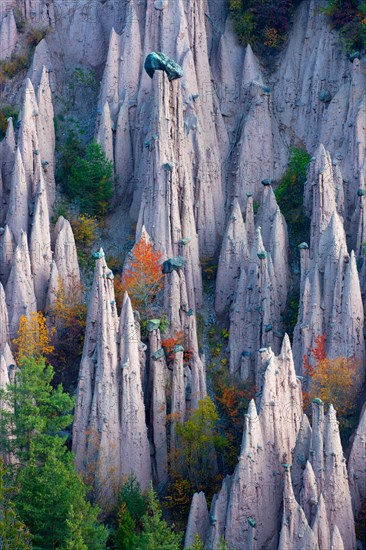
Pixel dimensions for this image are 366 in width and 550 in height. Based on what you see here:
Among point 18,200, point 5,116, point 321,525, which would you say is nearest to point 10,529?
point 321,525

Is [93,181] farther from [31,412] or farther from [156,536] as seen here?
[156,536]

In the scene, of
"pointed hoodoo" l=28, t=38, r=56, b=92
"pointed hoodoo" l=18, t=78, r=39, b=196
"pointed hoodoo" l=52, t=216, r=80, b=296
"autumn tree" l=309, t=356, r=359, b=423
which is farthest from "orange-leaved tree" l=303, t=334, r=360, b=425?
"pointed hoodoo" l=28, t=38, r=56, b=92

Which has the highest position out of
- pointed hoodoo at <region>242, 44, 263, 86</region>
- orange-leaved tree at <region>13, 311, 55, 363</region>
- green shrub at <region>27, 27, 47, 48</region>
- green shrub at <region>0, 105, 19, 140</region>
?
green shrub at <region>27, 27, 47, 48</region>

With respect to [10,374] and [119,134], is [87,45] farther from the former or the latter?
[10,374]

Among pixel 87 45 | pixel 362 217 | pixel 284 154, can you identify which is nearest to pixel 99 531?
pixel 362 217

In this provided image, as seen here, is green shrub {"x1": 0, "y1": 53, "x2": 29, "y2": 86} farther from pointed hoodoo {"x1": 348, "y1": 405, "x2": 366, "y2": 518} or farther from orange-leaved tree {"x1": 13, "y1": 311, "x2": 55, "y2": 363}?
pointed hoodoo {"x1": 348, "y1": 405, "x2": 366, "y2": 518}

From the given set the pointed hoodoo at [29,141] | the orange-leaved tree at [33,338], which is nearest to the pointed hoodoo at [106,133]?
the pointed hoodoo at [29,141]
